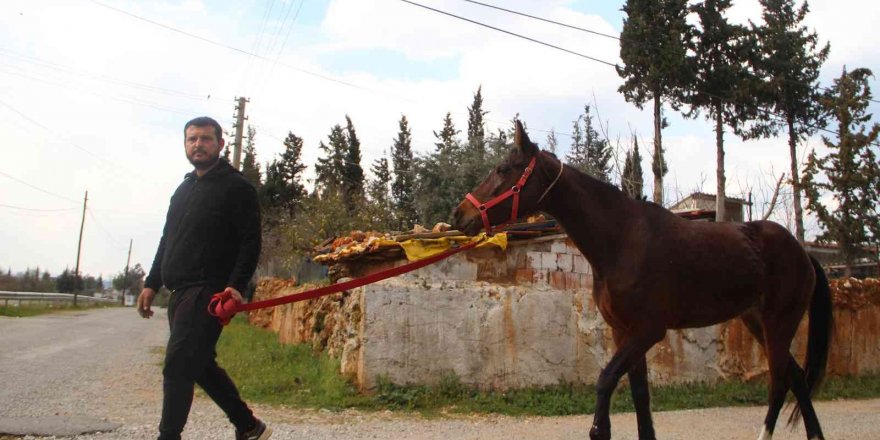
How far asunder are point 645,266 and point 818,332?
7.67 ft

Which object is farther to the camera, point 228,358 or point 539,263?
point 228,358

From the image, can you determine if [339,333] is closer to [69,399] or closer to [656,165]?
[69,399]

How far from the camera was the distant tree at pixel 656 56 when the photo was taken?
22.8 metres

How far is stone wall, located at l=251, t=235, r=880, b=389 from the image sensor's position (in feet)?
25.6

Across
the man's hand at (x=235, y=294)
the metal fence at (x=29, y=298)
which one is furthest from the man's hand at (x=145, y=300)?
the metal fence at (x=29, y=298)

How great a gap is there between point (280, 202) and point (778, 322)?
43.4 meters

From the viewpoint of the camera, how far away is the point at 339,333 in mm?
9156

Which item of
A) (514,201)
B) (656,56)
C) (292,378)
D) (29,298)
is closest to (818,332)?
(514,201)

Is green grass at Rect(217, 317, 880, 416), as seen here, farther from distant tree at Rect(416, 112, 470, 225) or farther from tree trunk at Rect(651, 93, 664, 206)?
distant tree at Rect(416, 112, 470, 225)

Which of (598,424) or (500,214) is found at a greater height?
(500,214)

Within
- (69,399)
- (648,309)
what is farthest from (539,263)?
(69,399)

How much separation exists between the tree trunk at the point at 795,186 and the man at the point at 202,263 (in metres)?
25.5

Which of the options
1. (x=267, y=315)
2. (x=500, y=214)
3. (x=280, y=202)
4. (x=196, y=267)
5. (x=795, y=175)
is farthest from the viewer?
(x=280, y=202)

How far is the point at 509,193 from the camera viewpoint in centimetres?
430
